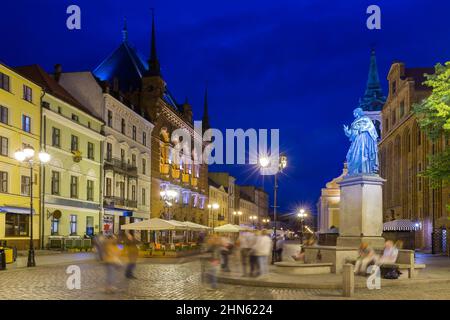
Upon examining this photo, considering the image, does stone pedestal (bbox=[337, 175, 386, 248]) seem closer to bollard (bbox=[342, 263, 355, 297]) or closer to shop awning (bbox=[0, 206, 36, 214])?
bollard (bbox=[342, 263, 355, 297])

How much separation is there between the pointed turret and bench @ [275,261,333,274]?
79.5 meters

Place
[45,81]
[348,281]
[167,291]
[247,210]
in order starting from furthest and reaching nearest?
[247,210]
[45,81]
[167,291]
[348,281]

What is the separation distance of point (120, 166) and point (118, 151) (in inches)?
58.3

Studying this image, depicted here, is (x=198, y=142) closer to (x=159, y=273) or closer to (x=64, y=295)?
(x=159, y=273)

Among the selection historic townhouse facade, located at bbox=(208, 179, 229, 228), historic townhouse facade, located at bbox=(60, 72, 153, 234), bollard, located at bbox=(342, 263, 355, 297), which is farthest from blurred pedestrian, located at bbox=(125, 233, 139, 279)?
historic townhouse facade, located at bbox=(208, 179, 229, 228)

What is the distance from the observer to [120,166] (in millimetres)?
52562

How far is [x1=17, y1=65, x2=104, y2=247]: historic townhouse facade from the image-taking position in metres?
40.2

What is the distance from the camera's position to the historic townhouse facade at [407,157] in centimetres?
5062

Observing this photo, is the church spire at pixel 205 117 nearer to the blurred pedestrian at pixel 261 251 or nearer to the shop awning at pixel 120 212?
the shop awning at pixel 120 212

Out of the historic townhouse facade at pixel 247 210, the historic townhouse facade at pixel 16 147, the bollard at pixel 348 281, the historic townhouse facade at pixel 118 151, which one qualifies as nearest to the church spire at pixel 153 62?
the historic townhouse facade at pixel 118 151

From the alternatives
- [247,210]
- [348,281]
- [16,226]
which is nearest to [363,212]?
[348,281]

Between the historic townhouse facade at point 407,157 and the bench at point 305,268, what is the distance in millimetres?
29000

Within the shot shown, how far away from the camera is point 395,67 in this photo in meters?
65.6

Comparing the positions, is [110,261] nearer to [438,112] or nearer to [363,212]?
[363,212]
